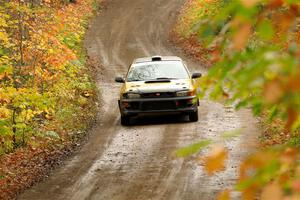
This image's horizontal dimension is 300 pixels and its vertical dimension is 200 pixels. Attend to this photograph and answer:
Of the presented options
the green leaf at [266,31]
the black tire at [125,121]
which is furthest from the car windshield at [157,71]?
the green leaf at [266,31]

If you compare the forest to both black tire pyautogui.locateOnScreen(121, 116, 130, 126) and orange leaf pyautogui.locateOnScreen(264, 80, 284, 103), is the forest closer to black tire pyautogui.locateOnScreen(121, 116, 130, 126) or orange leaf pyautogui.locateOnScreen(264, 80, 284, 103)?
orange leaf pyautogui.locateOnScreen(264, 80, 284, 103)

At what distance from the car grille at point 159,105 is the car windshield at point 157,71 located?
0.90m

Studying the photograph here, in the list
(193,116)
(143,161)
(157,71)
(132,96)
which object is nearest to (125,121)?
(132,96)

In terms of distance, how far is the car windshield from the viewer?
613 inches

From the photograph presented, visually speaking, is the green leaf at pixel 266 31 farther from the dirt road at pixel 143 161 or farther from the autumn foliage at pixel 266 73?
the dirt road at pixel 143 161

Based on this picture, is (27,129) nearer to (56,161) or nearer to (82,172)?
(56,161)

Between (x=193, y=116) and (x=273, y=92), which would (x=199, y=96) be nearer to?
(x=273, y=92)

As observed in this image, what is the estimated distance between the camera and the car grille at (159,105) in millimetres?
14773

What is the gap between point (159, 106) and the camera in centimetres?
1483

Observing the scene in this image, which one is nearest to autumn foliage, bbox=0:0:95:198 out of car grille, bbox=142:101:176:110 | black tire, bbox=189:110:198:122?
car grille, bbox=142:101:176:110

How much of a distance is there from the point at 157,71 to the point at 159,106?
4.39ft

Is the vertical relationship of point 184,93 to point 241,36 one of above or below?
below

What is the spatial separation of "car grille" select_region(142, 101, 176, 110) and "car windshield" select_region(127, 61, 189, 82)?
35.4 inches

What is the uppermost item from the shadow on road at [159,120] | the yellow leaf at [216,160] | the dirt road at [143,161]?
the yellow leaf at [216,160]
